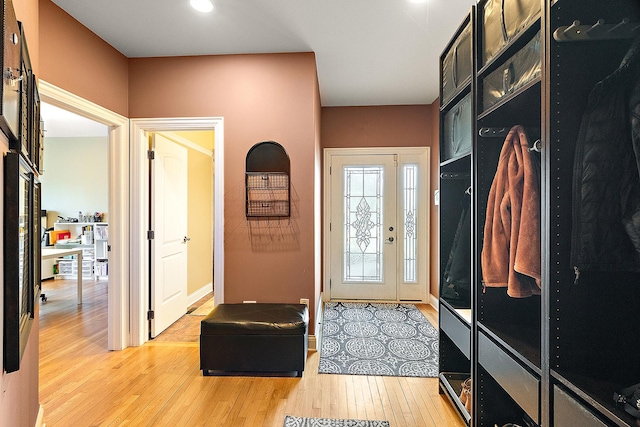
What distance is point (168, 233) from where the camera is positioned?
3.54 meters

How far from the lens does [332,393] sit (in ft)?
7.69

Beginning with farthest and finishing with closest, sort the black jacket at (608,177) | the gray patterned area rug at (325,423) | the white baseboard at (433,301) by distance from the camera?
the white baseboard at (433,301), the gray patterned area rug at (325,423), the black jacket at (608,177)

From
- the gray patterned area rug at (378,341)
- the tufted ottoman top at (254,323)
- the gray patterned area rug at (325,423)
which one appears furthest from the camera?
the gray patterned area rug at (378,341)

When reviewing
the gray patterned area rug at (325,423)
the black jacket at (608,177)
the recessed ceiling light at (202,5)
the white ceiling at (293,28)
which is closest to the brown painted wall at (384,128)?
the white ceiling at (293,28)

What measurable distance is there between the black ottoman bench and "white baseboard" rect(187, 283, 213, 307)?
2021 mm

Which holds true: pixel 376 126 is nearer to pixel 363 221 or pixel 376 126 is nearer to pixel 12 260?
pixel 363 221

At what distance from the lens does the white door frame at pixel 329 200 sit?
15.3ft

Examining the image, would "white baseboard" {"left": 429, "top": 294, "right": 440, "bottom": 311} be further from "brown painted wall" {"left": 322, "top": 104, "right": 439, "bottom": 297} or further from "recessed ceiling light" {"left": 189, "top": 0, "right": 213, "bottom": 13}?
"recessed ceiling light" {"left": 189, "top": 0, "right": 213, "bottom": 13}

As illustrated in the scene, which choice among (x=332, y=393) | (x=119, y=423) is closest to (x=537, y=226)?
(x=332, y=393)

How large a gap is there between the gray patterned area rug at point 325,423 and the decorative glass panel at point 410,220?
114 inches

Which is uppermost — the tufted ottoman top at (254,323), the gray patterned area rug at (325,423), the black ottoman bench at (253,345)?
the tufted ottoman top at (254,323)

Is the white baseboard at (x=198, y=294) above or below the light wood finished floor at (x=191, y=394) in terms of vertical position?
above

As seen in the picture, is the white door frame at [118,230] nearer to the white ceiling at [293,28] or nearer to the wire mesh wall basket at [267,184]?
the white ceiling at [293,28]

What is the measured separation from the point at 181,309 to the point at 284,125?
2.44m
